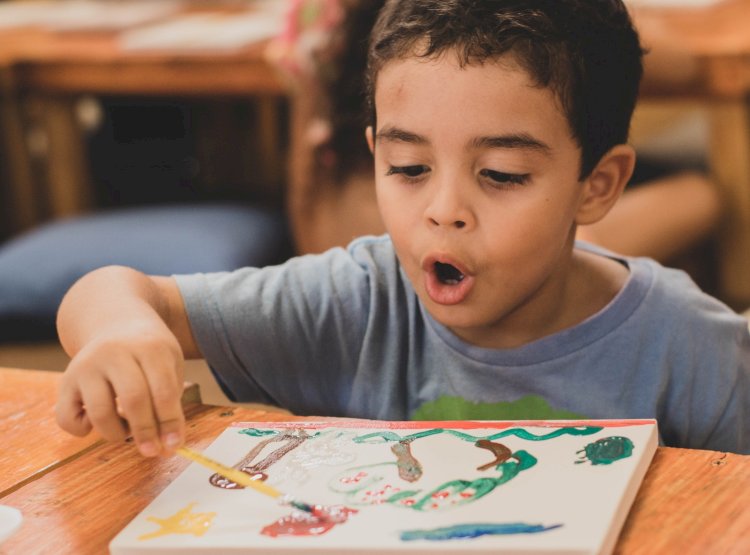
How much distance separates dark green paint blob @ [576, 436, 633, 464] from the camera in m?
0.80

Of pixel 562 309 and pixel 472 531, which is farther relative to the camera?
pixel 562 309

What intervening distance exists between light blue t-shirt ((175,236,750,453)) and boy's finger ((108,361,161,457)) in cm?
34

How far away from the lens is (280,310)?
123 cm

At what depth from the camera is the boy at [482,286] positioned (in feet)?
3.44

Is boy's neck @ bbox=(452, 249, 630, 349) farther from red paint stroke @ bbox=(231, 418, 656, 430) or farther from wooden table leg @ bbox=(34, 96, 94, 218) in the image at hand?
wooden table leg @ bbox=(34, 96, 94, 218)

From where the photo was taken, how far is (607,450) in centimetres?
81

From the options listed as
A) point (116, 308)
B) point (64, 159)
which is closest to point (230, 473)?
point (116, 308)

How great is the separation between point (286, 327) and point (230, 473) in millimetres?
424

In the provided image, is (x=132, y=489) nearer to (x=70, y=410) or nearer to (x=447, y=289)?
(x=70, y=410)

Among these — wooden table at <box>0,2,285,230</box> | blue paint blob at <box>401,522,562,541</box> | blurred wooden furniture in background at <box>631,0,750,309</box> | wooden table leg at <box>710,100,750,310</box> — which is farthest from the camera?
wooden table at <box>0,2,285,230</box>

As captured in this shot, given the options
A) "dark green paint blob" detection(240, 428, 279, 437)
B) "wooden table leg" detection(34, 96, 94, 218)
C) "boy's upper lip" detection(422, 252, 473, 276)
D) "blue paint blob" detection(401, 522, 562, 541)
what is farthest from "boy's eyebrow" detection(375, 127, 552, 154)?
"wooden table leg" detection(34, 96, 94, 218)

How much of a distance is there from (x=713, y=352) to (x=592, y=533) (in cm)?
54

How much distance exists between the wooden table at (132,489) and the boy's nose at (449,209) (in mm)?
224

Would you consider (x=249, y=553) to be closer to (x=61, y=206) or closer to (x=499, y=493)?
(x=499, y=493)
